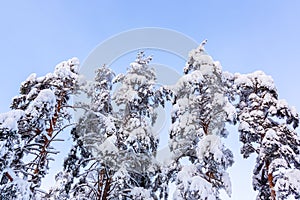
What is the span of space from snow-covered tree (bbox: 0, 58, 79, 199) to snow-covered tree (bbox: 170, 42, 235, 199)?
15.4 ft

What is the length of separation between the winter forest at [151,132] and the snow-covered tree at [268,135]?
1.6 inches

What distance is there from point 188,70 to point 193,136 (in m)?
3.43

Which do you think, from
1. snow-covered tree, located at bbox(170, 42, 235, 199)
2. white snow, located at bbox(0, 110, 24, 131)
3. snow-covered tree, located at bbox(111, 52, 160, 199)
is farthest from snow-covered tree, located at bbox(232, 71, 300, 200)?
white snow, located at bbox(0, 110, 24, 131)

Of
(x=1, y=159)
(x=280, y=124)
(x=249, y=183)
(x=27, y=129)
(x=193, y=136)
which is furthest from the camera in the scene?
(x=249, y=183)

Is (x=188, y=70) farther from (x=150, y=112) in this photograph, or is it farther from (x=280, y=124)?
(x=280, y=124)

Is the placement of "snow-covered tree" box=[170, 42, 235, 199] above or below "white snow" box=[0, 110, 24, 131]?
above

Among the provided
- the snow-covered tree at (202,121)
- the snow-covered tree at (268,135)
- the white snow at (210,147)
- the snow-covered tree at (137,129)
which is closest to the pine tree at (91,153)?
the snow-covered tree at (137,129)

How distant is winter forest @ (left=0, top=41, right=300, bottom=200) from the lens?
383 inches

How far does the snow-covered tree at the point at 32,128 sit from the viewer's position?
761cm

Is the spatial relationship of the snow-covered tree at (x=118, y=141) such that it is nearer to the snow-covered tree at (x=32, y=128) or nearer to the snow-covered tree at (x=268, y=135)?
the snow-covered tree at (x=32, y=128)

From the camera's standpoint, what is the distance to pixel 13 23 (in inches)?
568

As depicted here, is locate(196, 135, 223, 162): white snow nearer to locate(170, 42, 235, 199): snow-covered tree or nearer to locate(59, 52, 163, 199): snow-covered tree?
locate(170, 42, 235, 199): snow-covered tree

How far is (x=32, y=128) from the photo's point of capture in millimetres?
9633

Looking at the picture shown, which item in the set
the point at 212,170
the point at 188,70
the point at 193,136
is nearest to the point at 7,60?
the point at 188,70
